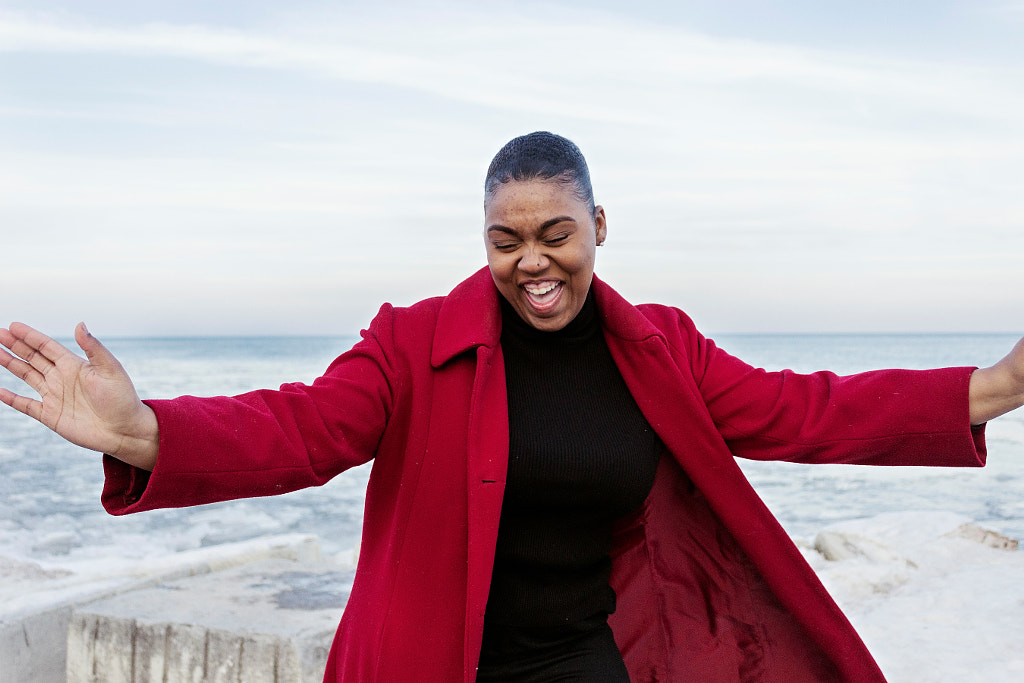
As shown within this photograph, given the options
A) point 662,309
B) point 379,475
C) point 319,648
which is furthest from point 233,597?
point 662,309

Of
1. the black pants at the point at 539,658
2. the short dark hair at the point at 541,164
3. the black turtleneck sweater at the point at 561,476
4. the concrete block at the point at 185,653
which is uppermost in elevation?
the short dark hair at the point at 541,164

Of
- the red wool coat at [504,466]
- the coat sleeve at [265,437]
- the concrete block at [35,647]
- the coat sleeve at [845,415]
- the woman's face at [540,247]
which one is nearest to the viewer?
the coat sleeve at [265,437]

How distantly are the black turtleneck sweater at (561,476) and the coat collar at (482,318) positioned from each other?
0.31ft

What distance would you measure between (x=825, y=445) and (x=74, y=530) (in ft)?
32.1

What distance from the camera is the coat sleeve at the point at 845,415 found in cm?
241

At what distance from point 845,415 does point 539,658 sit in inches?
41.7

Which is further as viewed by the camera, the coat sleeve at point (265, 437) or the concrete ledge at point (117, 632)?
the concrete ledge at point (117, 632)

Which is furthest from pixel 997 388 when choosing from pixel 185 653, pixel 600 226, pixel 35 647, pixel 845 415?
pixel 35 647

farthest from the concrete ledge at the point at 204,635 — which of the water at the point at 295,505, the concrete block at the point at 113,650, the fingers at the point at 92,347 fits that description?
the water at the point at 295,505

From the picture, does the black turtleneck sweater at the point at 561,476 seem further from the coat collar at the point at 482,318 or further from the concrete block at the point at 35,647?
the concrete block at the point at 35,647

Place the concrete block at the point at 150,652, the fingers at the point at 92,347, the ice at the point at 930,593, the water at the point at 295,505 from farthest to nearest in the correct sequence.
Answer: the water at the point at 295,505, the ice at the point at 930,593, the concrete block at the point at 150,652, the fingers at the point at 92,347

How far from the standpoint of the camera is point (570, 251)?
2307 mm

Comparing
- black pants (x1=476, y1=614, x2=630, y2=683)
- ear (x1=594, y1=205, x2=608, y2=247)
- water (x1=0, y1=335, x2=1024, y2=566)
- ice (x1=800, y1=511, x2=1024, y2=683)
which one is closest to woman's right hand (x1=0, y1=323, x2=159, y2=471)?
black pants (x1=476, y1=614, x2=630, y2=683)

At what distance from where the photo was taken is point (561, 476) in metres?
2.28
